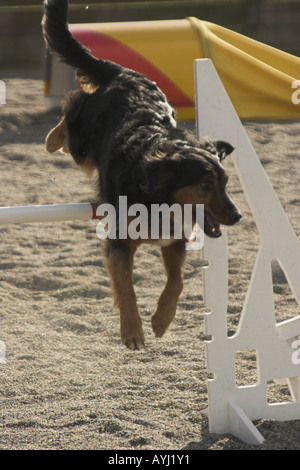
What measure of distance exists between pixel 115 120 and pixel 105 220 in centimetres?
54

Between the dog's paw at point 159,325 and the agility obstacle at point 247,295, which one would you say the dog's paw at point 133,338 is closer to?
the dog's paw at point 159,325

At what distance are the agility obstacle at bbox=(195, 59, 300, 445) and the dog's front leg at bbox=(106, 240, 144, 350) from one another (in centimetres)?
31

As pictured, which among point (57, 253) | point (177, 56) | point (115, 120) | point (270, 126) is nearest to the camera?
point (115, 120)

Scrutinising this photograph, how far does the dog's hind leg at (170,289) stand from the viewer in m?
3.13

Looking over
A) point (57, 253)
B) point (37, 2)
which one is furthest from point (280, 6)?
point (57, 253)

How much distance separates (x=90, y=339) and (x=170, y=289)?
1.12 meters

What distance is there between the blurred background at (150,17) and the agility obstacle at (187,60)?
153 inches

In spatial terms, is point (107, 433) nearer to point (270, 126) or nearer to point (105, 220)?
point (105, 220)

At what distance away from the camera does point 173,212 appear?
3.05 metres

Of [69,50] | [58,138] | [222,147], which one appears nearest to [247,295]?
[222,147]

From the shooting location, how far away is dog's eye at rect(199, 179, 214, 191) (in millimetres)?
2885

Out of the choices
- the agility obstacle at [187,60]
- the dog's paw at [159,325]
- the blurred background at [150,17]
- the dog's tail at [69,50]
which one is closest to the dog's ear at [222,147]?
the dog's paw at [159,325]

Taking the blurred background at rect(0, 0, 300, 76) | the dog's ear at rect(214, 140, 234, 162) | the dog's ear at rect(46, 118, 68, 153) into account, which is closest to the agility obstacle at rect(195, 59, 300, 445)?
the dog's ear at rect(214, 140, 234, 162)

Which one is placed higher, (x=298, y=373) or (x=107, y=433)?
(x=298, y=373)
